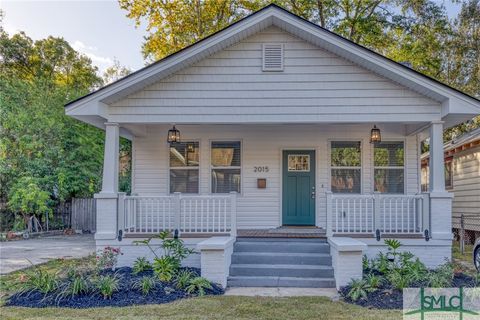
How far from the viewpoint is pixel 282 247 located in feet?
25.9

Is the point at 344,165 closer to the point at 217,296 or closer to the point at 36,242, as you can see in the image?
the point at 217,296

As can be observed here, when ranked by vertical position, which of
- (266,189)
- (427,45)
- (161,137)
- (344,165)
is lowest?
(266,189)

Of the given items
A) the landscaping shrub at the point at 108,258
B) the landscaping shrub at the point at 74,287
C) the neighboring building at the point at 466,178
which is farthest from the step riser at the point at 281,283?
the neighboring building at the point at 466,178

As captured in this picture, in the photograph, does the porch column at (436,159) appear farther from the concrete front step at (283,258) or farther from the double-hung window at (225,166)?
the double-hung window at (225,166)

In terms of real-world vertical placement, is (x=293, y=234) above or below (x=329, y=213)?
below

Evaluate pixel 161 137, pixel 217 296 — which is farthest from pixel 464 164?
pixel 217 296

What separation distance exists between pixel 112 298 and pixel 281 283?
2.91 meters

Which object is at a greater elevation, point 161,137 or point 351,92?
point 351,92

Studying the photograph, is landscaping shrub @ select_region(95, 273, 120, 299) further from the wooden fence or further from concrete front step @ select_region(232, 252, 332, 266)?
the wooden fence

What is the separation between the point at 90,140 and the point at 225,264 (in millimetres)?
11845

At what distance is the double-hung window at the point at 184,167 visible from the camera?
10234mm

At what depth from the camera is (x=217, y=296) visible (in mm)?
6062

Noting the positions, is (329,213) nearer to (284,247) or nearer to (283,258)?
(284,247)

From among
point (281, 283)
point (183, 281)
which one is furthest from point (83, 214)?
point (281, 283)
